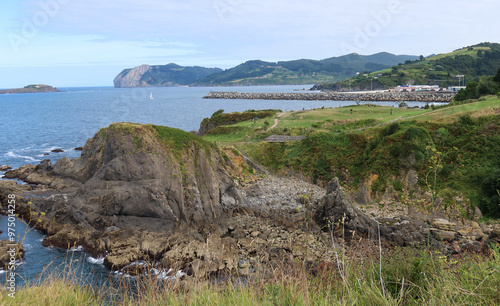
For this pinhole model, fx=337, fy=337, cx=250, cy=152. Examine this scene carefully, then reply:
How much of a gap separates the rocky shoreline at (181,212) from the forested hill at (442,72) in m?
140

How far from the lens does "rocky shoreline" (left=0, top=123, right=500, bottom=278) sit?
76.1ft

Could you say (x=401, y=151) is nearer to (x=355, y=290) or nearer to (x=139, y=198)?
(x=139, y=198)

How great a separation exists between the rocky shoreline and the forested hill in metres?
140

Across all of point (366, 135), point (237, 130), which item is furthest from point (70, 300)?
point (237, 130)

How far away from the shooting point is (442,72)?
155750 millimetres

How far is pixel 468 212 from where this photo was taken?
89.2 feet

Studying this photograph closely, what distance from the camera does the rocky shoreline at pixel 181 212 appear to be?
23188 mm

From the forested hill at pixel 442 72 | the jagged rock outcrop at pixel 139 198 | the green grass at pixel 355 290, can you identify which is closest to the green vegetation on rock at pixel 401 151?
the jagged rock outcrop at pixel 139 198

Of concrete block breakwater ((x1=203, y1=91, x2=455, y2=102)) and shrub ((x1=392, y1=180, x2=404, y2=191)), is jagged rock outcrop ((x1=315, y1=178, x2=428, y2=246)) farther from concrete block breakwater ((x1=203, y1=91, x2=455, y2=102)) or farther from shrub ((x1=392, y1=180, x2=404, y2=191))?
concrete block breakwater ((x1=203, y1=91, x2=455, y2=102))

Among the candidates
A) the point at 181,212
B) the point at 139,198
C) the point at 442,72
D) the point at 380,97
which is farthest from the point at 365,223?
the point at 442,72

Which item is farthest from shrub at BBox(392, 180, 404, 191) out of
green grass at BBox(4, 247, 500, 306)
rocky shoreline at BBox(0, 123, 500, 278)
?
green grass at BBox(4, 247, 500, 306)

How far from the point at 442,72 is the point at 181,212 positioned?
543 feet

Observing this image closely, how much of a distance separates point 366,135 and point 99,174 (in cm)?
2965

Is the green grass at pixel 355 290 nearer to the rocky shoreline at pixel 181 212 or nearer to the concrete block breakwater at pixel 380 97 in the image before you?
the rocky shoreline at pixel 181 212
